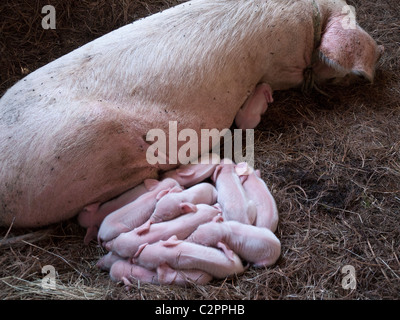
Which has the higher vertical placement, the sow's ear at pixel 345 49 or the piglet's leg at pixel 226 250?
the sow's ear at pixel 345 49

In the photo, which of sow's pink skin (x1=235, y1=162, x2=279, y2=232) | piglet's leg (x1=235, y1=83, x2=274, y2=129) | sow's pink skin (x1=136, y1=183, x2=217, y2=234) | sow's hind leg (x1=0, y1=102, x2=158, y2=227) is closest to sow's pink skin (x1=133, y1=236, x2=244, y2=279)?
sow's pink skin (x1=136, y1=183, x2=217, y2=234)

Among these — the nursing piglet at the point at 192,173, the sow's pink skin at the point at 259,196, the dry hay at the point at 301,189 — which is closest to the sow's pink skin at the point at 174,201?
the nursing piglet at the point at 192,173

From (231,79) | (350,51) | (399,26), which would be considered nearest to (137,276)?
(231,79)

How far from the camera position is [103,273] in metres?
2.12

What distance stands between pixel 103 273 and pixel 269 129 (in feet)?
4.40

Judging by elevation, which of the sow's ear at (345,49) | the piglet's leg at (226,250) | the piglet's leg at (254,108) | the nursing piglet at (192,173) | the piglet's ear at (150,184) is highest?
the sow's ear at (345,49)

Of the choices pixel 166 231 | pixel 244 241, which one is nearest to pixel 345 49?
pixel 244 241

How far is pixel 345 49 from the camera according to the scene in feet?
8.79

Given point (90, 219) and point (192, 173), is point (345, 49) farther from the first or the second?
point (90, 219)

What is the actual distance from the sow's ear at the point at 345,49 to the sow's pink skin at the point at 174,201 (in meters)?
1.14

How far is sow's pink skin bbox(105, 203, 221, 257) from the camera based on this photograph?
2.03 m

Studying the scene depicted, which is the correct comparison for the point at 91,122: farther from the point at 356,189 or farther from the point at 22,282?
the point at 356,189

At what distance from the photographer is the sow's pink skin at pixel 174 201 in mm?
2143

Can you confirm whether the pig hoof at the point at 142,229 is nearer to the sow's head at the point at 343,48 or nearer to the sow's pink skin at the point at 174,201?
the sow's pink skin at the point at 174,201
